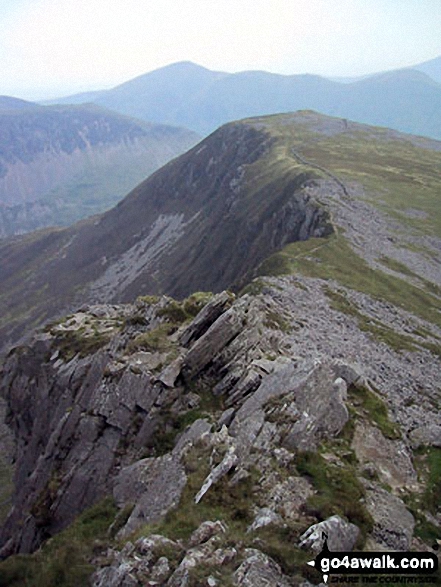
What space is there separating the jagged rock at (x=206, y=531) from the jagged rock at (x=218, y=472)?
193cm

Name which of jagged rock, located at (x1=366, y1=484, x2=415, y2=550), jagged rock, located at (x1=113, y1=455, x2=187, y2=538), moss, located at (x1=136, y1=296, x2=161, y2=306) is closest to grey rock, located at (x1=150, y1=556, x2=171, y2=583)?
jagged rock, located at (x1=113, y1=455, x2=187, y2=538)

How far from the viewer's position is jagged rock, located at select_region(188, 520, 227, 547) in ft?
60.1

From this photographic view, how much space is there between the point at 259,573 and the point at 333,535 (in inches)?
124

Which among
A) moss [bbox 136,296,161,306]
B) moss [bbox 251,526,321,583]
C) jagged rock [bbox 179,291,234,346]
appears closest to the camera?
moss [bbox 251,526,321,583]

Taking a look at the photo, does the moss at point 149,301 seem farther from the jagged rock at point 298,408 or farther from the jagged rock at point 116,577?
the jagged rock at point 116,577

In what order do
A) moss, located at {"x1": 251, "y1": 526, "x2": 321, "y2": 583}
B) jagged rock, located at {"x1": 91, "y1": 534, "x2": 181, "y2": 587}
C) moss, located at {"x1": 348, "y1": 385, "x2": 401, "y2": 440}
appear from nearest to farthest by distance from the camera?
moss, located at {"x1": 251, "y1": 526, "x2": 321, "y2": 583} < jagged rock, located at {"x1": 91, "y1": 534, "x2": 181, "y2": 587} < moss, located at {"x1": 348, "y1": 385, "x2": 401, "y2": 440}

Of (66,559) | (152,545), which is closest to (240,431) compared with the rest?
(152,545)

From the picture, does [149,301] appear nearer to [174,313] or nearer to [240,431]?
[174,313]

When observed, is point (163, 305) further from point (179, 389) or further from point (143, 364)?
point (179, 389)

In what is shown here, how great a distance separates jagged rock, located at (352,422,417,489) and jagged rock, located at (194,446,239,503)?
623 centimetres

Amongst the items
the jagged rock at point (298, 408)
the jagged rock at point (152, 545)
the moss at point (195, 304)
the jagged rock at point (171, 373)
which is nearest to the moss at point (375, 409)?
the jagged rock at point (298, 408)

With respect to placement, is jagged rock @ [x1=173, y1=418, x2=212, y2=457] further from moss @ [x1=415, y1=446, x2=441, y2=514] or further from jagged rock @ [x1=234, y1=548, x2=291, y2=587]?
moss @ [x1=415, y1=446, x2=441, y2=514]

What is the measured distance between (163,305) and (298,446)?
25.4 m

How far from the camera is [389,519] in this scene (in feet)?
64.3
